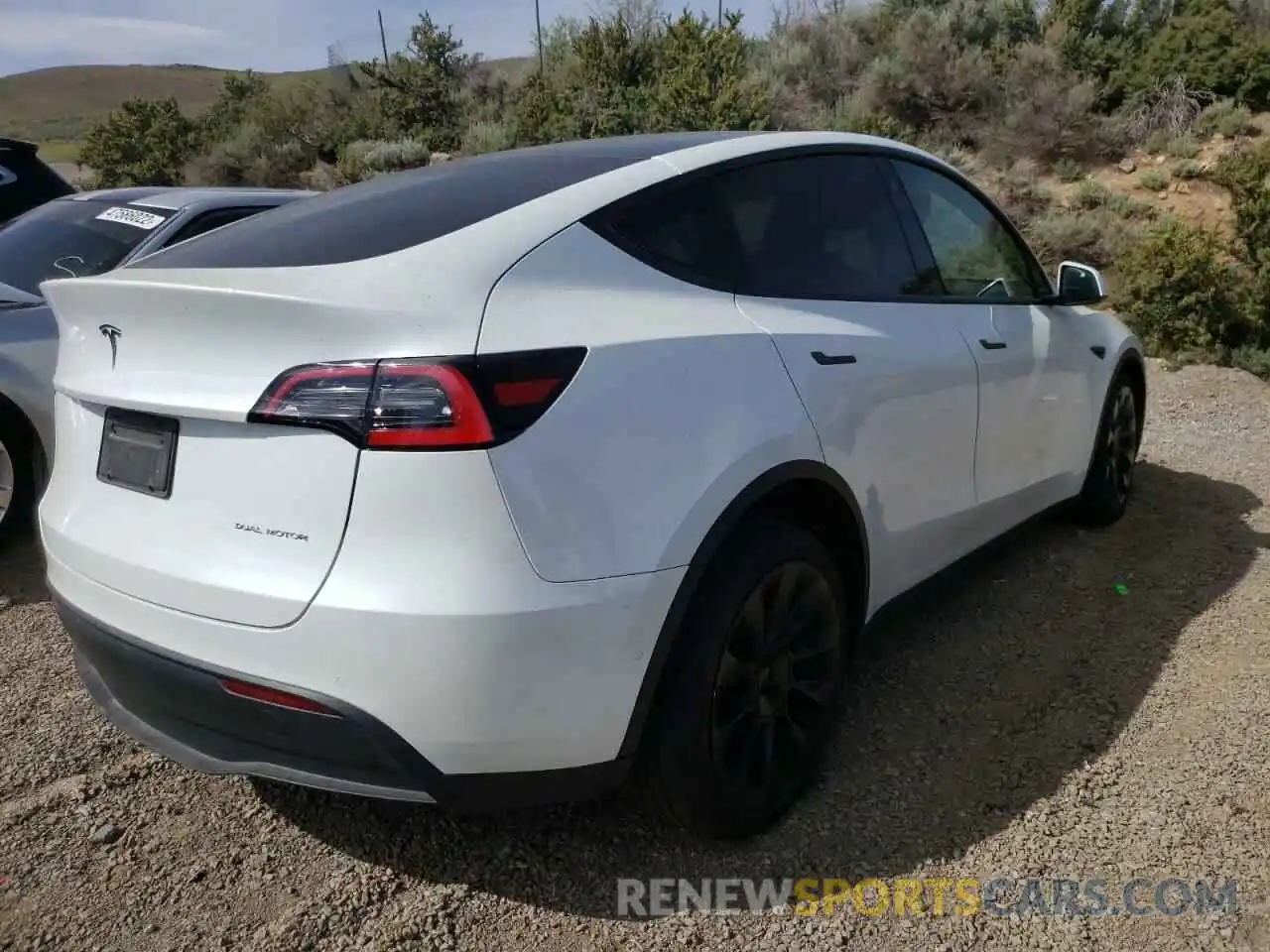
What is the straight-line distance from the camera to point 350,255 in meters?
2.24

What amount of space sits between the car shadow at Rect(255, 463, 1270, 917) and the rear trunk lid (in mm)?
915

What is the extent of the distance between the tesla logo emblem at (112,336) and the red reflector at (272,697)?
2.61ft

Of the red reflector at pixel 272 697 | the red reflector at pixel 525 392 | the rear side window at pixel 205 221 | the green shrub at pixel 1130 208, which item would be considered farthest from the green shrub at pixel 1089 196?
the red reflector at pixel 272 697

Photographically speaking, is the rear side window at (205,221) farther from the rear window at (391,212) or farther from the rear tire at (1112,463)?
the rear tire at (1112,463)

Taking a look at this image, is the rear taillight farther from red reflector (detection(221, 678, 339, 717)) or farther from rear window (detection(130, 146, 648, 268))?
red reflector (detection(221, 678, 339, 717))

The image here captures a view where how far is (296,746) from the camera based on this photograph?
2.11 m

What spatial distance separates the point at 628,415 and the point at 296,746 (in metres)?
0.94

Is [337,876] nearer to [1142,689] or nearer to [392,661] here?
[392,661]

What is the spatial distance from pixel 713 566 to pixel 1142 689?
1885mm

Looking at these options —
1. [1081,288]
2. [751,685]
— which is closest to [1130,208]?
[1081,288]

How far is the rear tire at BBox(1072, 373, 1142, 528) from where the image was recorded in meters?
4.71

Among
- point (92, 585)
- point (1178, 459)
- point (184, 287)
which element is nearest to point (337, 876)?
point (92, 585)

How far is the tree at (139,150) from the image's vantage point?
19.3 m

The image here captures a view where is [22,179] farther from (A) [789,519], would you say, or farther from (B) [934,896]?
(B) [934,896]
